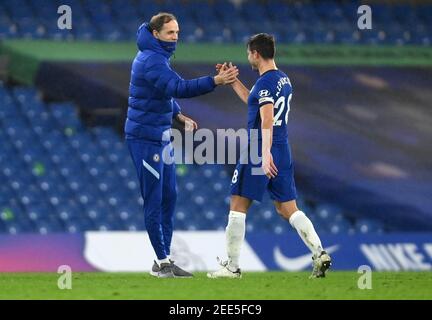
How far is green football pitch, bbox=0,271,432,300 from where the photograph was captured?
8055mm

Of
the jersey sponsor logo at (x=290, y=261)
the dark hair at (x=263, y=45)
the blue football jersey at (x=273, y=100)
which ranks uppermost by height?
the dark hair at (x=263, y=45)

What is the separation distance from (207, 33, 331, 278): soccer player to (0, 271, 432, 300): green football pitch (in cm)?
29

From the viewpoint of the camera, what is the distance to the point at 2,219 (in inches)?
590

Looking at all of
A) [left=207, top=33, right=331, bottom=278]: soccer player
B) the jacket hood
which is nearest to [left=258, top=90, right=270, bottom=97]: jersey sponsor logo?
[left=207, top=33, right=331, bottom=278]: soccer player

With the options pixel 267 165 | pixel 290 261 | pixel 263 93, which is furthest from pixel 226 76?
pixel 290 261

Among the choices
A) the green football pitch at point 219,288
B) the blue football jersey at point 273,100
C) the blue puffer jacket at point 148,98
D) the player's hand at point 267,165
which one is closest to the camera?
the green football pitch at point 219,288

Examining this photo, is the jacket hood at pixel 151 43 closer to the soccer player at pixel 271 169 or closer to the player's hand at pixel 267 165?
the soccer player at pixel 271 169

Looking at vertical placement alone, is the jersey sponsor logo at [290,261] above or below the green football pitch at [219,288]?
above

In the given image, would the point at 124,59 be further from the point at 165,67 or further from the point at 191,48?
the point at 165,67

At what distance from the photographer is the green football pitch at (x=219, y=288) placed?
317 inches

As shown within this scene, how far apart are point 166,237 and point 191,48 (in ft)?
23.0

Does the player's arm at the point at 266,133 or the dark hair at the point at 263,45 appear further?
the dark hair at the point at 263,45

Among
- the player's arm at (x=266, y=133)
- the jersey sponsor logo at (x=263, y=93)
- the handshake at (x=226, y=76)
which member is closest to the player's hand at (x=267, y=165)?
the player's arm at (x=266, y=133)

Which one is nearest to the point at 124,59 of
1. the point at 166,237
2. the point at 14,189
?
the point at 14,189
